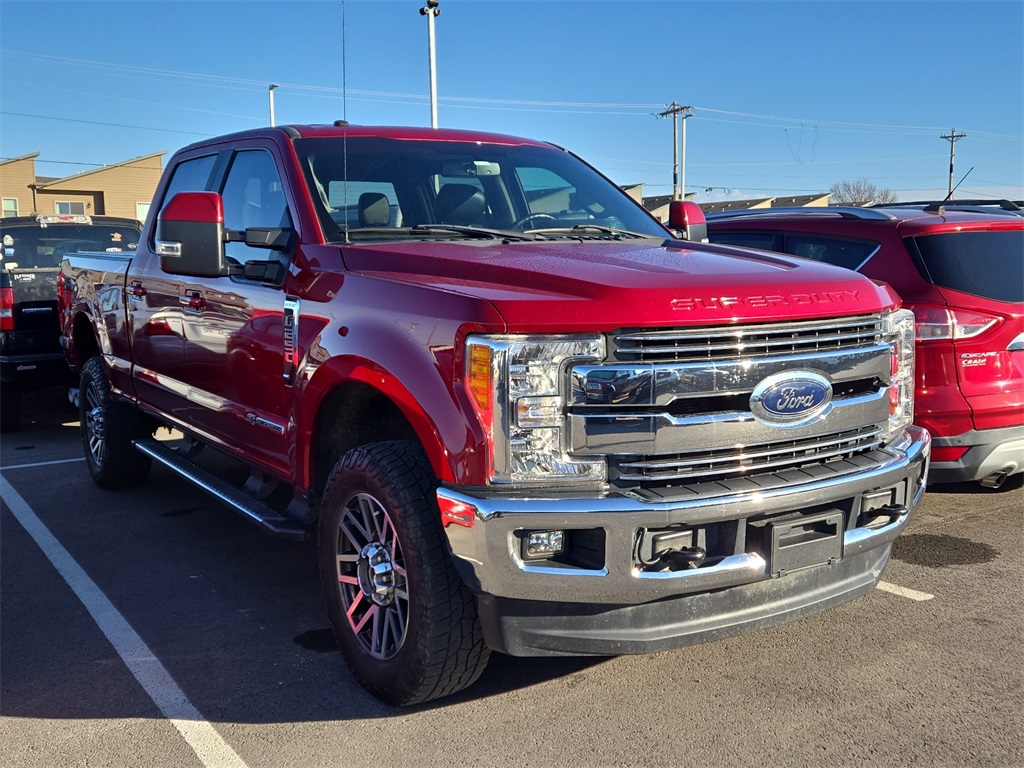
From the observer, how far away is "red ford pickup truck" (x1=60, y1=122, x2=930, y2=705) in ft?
9.19

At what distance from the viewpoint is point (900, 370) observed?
3.48 metres

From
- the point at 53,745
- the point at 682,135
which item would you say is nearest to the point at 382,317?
the point at 53,745

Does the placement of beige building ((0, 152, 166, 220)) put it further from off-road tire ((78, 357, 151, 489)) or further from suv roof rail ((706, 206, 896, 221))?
suv roof rail ((706, 206, 896, 221))

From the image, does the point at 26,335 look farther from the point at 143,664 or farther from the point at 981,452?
the point at 981,452

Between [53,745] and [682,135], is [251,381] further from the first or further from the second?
[682,135]

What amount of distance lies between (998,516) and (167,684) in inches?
179

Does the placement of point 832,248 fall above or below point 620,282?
above

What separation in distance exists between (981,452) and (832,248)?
158cm

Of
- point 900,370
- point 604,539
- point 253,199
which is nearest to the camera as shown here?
point 604,539

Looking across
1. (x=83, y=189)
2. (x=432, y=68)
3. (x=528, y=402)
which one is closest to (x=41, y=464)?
(x=528, y=402)

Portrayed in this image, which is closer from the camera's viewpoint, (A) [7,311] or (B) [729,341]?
(B) [729,341]

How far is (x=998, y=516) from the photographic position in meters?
5.52

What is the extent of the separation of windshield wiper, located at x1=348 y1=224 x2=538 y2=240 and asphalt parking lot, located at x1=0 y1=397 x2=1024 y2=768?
1.69 meters

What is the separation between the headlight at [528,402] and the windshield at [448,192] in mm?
1328
